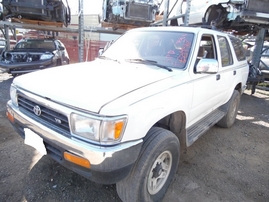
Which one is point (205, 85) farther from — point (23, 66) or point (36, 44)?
point (36, 44)

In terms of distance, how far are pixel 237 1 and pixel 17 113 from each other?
5.77 m

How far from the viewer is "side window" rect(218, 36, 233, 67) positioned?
3.41 meters

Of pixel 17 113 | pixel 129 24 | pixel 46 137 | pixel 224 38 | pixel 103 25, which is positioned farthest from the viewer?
pixel 103 25

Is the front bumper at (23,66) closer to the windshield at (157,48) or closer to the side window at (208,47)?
the windshield at (157,48)

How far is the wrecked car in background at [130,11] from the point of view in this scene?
272 inches

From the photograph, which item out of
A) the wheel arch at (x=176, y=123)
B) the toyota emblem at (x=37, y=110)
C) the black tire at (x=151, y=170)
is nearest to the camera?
the black tire at (x=151, y=170)

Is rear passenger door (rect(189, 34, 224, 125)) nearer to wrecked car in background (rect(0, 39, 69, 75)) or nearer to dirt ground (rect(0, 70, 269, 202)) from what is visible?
dirt ground (rect(0, 70, 269, 202))

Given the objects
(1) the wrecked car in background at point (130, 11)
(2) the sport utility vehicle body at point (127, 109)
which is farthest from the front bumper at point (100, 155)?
(1) the wrecked car in background at point (130, 11)

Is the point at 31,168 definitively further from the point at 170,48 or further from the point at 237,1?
the point at 237,1

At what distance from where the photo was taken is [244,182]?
2.71 meters

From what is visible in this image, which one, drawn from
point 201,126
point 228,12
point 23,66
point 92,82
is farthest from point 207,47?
point 23,66

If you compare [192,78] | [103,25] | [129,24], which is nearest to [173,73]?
[192,78]

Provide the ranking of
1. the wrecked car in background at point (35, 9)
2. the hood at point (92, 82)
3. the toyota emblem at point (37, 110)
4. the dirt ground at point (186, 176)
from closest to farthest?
the hood at point (92, 82) → the toyota emblem at point (37, 110) → the dirt ground at point (186, 176) → the wrecked car in background at point (35, 9)

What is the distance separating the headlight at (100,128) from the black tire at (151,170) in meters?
0.39
